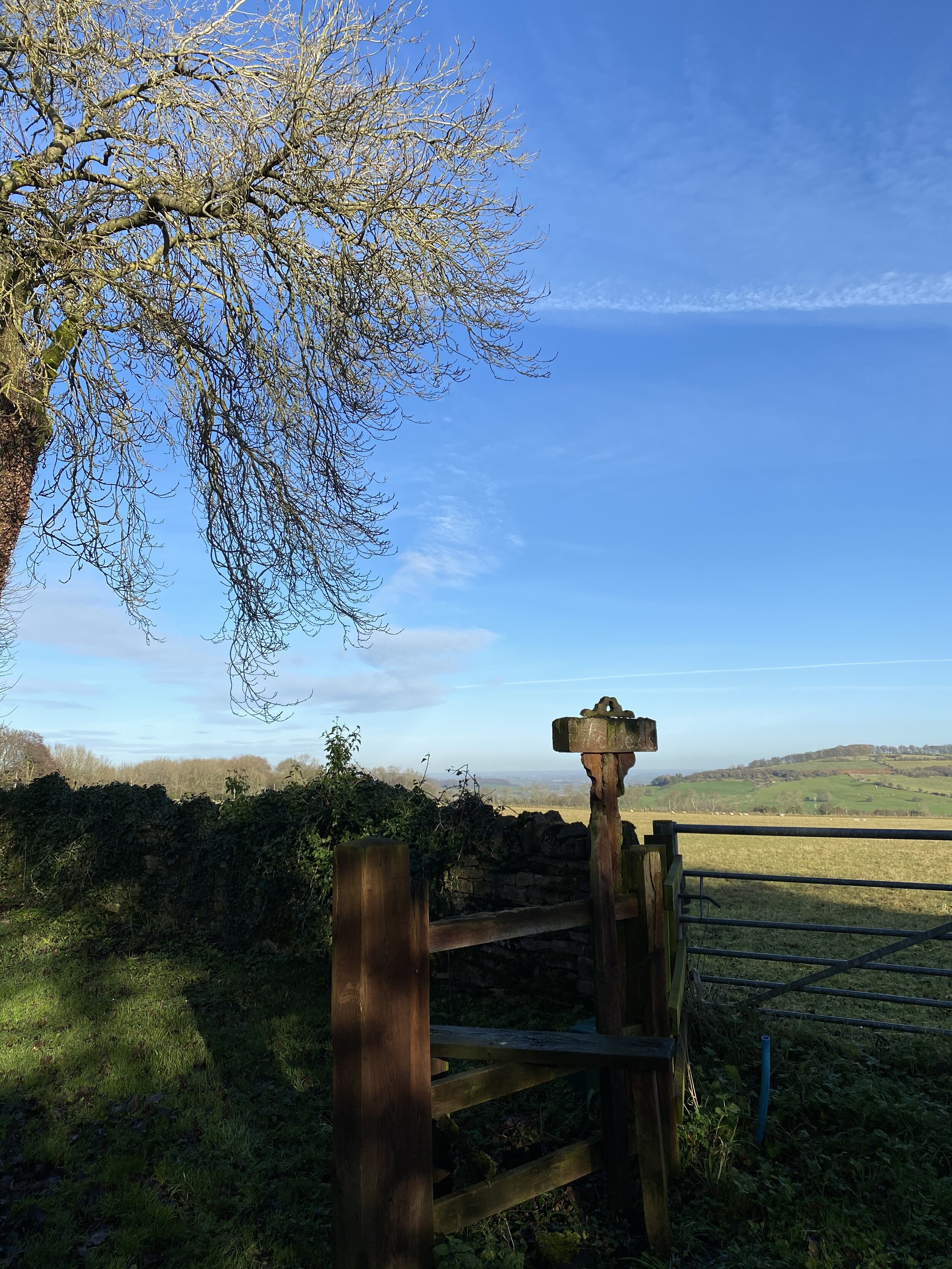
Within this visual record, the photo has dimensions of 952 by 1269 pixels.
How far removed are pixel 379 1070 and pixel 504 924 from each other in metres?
0.78

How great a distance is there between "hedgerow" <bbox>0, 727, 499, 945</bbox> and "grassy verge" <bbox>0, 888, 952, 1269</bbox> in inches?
52.3

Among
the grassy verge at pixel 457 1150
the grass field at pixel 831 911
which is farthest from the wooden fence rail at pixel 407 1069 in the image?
the grass field at pixel 831 911

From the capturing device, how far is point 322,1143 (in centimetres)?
455

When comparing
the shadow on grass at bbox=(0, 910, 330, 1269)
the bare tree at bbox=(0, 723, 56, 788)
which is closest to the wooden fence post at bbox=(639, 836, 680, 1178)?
the shadow on grass at bbox=(0, 910, 330, 1269)

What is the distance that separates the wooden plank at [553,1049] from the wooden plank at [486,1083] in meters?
0.07

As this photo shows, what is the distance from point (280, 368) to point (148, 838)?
7110 millimetres

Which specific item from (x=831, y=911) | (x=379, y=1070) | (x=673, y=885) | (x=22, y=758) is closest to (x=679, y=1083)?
(x=673, y=885)

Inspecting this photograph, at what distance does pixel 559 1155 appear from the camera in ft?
11.1

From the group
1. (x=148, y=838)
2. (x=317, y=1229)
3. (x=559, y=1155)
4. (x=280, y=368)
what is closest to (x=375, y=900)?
(x=559, y=1155)

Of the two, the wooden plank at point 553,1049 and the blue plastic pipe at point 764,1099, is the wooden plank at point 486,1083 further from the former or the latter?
the blue plastic pipe at point 764,1099

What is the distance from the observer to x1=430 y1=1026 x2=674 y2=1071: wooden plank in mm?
2957

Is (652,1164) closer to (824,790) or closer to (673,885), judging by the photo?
(673,885)

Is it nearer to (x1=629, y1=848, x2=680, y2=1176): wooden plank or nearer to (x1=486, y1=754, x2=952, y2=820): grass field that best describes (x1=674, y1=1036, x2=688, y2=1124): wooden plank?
(x1=629, y1=848, x2=680, y2=1176): wooden plank

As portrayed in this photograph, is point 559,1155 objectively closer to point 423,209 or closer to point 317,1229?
point 317,1229
